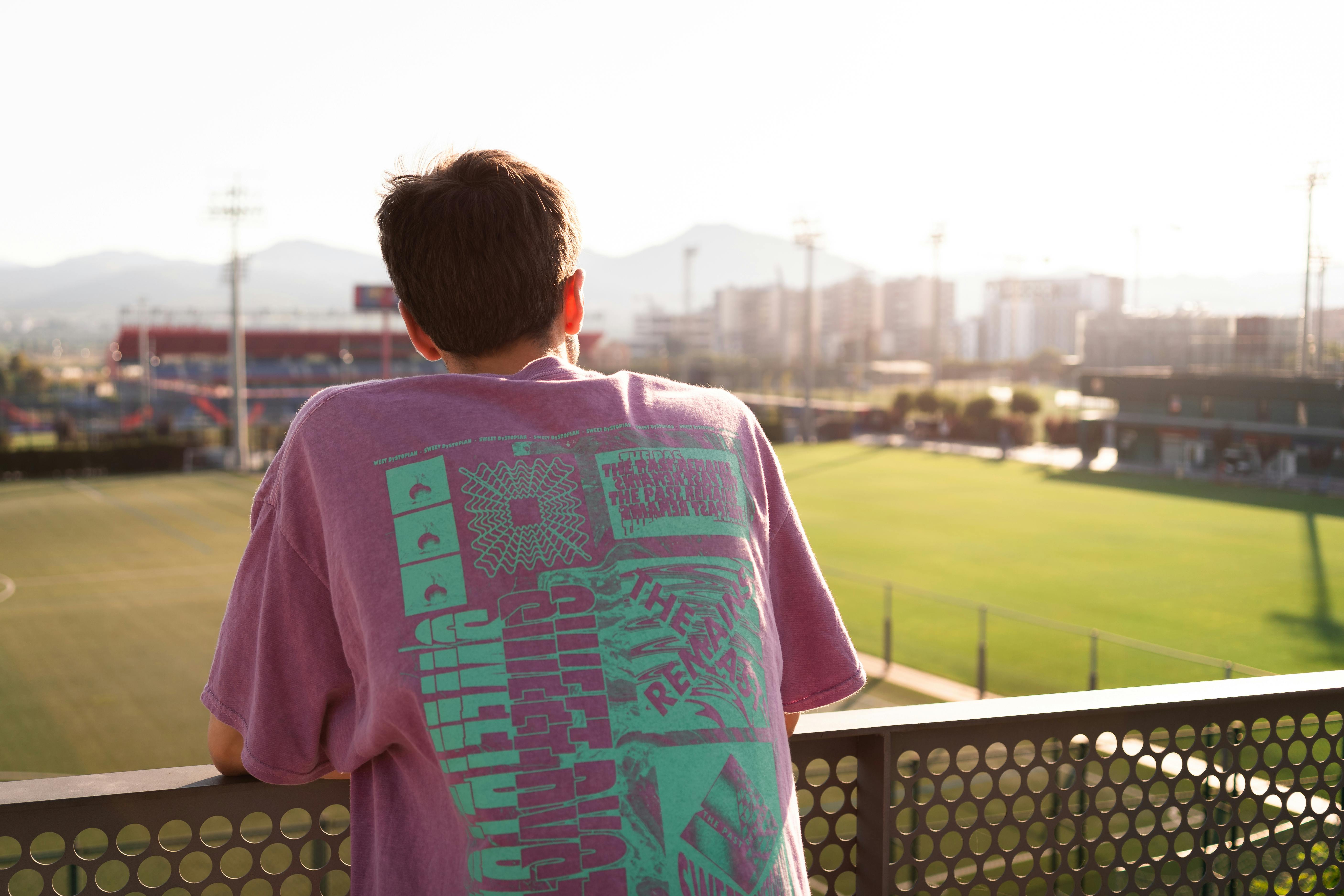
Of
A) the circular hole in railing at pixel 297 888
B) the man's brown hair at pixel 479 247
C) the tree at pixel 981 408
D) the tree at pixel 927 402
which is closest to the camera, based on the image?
the man's brown hair at pixel 479 247

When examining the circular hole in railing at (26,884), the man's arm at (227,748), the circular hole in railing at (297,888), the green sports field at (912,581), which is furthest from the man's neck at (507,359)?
the green sports field at (912,581)

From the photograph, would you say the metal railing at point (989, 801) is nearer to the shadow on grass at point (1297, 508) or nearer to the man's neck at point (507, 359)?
the man's neck at point (507, 359)

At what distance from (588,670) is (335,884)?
9.04 metres

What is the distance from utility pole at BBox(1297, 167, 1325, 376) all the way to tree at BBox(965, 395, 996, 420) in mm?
14173

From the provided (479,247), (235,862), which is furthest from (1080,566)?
(479,247)

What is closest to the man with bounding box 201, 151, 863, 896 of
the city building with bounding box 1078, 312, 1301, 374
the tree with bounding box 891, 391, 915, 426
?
the city building with bounding box 1078, 312, 1301, 374

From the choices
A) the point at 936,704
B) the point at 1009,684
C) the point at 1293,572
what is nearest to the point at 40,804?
the point at 936,704

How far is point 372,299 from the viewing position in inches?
2896

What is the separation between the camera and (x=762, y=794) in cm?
118

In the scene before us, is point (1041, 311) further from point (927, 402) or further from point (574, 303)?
point (574, 303)

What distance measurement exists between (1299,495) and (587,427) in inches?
1683

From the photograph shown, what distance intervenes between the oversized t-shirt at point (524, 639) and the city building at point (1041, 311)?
4641 inches

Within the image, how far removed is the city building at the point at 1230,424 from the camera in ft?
124

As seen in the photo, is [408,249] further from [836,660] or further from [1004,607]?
[1004,607]
